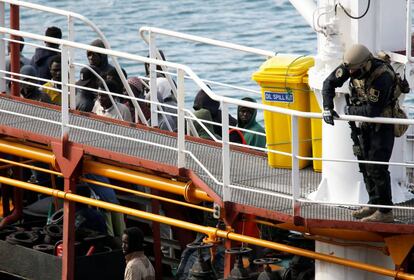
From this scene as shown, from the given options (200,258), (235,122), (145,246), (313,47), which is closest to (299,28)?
(313,47)

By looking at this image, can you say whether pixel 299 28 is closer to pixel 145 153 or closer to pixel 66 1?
pixel 66 1

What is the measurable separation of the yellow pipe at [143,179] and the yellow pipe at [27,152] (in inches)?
14.5

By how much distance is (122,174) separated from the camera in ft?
44.6

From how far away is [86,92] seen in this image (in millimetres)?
16203

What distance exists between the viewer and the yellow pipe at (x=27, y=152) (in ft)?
45.9

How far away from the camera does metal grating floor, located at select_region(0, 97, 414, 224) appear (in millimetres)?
12250

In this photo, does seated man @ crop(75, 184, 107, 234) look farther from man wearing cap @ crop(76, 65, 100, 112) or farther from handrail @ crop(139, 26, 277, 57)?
handrail @ crop(139, 26, 277, 57)

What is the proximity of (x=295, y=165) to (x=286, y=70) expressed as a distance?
144 cm

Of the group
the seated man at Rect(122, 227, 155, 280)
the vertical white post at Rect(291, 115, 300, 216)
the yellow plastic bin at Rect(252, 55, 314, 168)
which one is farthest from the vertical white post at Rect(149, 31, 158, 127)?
the vertical white post at Rect(291, 115, 300, 216)

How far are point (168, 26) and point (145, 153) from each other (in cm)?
2609

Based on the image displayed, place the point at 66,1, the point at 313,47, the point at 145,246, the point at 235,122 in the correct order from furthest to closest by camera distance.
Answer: the point at 66,1, the point at 313,47, the point at 235,122, the point at 145,246

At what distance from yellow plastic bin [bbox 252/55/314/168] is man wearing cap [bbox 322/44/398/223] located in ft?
3.90

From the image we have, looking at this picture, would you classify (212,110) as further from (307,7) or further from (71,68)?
(307,7)

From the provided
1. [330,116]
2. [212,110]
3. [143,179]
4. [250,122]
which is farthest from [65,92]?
[212,110]
